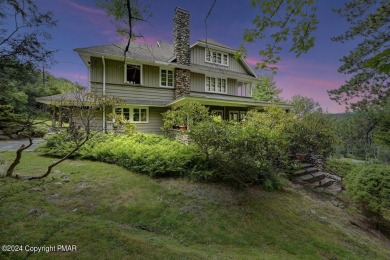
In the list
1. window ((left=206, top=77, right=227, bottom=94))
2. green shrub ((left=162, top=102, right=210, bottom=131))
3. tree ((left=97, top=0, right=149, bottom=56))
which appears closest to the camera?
tree ((left=97, top=0, right=149, bottom=56))

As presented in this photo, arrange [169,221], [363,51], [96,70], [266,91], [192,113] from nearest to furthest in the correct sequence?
[169,221], [363,51], [192,113], [96,70], [266,91]

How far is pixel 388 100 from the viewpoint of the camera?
10977 millimetres

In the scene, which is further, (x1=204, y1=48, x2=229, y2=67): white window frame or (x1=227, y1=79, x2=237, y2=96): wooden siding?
(x1=227, y1=79, x2=237, y2=96): wooden siding

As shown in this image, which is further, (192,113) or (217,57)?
(217,57)

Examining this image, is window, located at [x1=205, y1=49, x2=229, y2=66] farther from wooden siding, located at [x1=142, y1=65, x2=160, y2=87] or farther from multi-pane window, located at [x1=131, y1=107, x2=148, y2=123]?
multi-pane window, located at [x1=131, y1=107, x2=148, y2=123]

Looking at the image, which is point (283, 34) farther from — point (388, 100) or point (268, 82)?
point (268, 82)

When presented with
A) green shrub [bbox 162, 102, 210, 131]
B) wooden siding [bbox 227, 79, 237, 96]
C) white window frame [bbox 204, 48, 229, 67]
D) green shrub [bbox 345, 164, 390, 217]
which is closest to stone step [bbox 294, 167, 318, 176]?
green shrub [bbox 345, 164, 390, 217]

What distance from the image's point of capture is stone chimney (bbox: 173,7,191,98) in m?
14.5

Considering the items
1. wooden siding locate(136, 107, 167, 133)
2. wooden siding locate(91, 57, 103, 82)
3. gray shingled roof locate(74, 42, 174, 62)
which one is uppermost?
gray shingled roof locate(74, 42, 174, 62)

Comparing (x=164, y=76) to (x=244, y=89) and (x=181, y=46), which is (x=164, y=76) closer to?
(x=181, y=46)

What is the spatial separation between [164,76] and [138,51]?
2.65 meters

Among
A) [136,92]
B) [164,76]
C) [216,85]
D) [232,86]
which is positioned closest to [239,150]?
[136,92]

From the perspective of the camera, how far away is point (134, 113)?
44.3 feet

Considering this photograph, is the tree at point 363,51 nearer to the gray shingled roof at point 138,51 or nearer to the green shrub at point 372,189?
the green shrub at point 372,189
